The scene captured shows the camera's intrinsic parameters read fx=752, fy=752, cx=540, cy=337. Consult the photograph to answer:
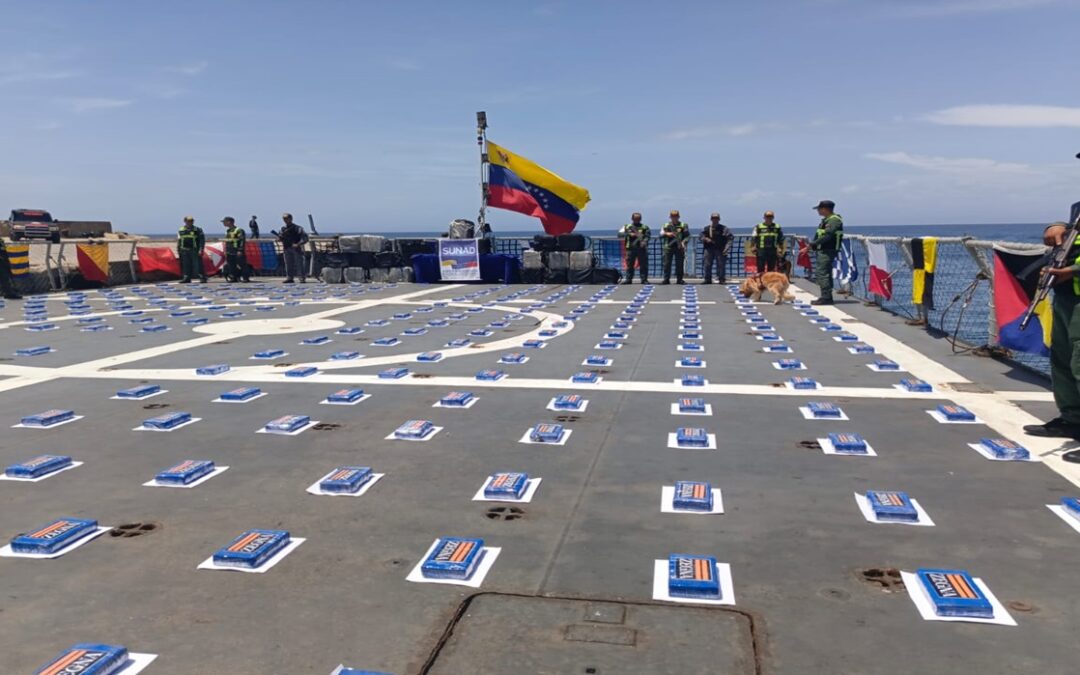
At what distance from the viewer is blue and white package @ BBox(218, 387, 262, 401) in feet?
23.5

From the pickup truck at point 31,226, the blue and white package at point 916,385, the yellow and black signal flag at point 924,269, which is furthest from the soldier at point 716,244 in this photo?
the pickup truck at point 31,226

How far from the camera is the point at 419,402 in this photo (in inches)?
277

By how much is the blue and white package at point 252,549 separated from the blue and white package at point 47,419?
347 centimetres

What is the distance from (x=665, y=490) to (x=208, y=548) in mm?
2589

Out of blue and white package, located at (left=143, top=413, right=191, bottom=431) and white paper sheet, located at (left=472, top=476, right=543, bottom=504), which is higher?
blue and white package, located at (left=143, top=413, right=191, bottom=431)

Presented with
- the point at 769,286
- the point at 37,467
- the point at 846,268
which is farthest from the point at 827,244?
the point at 37,467

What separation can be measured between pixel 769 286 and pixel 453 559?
12996 mm

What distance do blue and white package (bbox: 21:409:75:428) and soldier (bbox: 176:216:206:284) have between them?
1767 cm

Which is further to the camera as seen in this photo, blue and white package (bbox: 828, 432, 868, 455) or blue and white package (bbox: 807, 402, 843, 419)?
blue and white package (bbox: 807, 402, 843, 419)

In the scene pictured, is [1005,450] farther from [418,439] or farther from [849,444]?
[418,439]

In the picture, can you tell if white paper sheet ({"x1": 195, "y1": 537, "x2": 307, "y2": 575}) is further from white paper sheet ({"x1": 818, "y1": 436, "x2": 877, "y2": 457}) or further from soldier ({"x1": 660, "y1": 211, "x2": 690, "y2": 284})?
soldier ({"x1": 660, "y1": 211, "x2": 690, "y2": 284})

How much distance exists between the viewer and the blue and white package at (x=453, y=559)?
3.47m

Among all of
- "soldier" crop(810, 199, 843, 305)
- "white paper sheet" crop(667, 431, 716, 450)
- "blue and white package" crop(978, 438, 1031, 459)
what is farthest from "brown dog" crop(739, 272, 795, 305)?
"white paper sheet" crop(667, 431, 716, 450)

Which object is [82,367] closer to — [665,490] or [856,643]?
[665,490]
